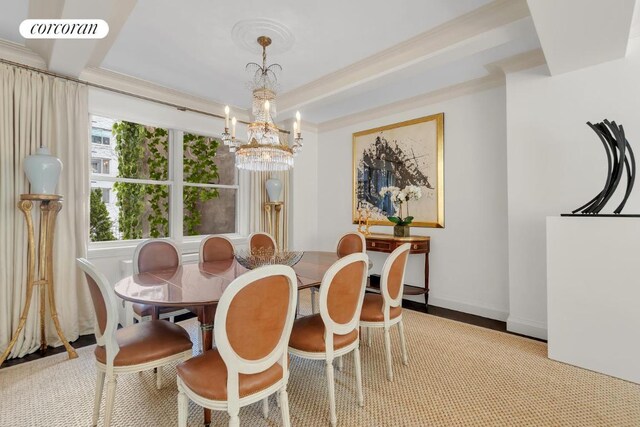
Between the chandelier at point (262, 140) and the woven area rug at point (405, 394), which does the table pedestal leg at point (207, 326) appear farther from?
the chandelier at point (262, 140)

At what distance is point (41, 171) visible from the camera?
8.38ft

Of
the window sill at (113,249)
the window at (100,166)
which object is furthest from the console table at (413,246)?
the window at (100,166)

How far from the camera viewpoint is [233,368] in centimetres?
131

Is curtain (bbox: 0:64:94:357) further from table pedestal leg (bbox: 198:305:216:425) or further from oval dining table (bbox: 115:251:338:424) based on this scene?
table pedestal leg (bbox: 198:305:216:425)

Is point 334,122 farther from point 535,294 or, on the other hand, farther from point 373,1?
point 535,294

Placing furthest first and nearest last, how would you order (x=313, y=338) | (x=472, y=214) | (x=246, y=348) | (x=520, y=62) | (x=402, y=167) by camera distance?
(x=402, y=167) → (x=472, y=214) → (x=520, y=62) → (x=313, y=338) → (x=246, y=348)

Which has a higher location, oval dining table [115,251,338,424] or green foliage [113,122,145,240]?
green foliage [113,122,145,240]

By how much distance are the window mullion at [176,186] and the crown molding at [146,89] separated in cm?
42

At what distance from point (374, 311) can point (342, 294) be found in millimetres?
627

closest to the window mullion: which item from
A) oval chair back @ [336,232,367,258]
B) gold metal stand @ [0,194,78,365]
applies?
gold metal stand @ [0,194,78,365]

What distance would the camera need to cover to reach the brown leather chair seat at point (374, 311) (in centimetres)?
223

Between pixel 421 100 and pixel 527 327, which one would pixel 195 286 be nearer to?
pixel 527 327

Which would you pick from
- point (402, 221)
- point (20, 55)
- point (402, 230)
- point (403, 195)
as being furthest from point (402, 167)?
point (20, 55)

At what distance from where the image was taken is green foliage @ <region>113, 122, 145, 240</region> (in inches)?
145
